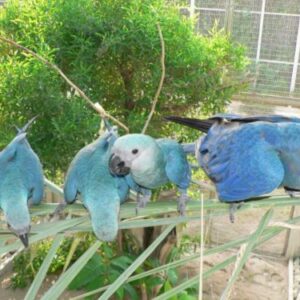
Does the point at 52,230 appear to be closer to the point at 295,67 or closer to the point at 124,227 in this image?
the point at 124,227

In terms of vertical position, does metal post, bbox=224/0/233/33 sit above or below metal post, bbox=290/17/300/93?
above

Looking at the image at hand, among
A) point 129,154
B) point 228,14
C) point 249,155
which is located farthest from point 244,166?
point 228,14

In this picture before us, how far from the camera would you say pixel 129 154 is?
42 centimetres

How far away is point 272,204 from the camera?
0.44m

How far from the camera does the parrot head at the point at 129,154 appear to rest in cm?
42

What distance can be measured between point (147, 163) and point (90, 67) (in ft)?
1.75

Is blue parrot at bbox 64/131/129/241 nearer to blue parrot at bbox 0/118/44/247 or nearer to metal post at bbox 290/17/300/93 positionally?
blue parrot at bbox 0/118/44/247

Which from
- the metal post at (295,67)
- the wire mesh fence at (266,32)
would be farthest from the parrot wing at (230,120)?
the metal post at (295,67)

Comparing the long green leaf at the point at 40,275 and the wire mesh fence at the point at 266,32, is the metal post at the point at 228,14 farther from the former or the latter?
the long green leaf at the point at 40,275

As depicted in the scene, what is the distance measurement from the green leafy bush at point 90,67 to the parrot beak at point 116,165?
466 mm

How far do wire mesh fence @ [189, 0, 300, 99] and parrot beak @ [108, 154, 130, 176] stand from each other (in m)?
1.09

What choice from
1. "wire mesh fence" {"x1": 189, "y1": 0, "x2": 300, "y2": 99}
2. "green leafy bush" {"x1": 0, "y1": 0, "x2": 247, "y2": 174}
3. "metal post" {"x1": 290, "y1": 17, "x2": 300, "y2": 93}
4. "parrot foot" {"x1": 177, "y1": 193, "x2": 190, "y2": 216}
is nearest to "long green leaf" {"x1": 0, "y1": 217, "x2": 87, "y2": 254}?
"parrot foot" {"x1": 177, "y1": 193, "x2": 190, "y2": 216}

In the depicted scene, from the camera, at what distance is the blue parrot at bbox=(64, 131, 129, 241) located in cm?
42

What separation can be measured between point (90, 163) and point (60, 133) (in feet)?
1.42
